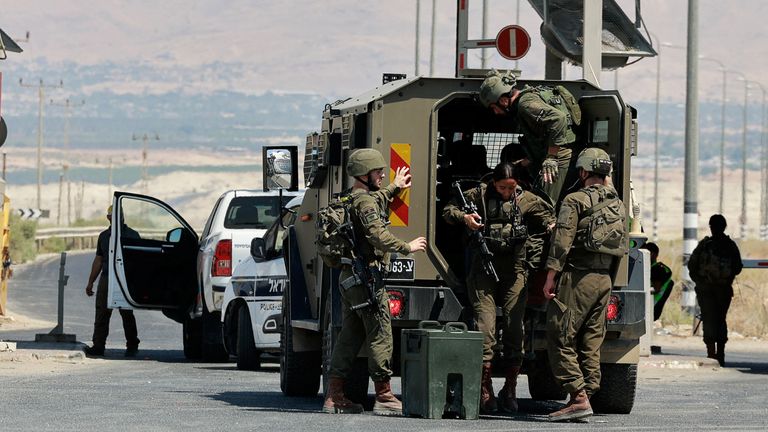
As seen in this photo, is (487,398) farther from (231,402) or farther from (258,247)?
(258,247)

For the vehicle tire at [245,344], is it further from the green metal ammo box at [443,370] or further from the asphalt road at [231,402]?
the green metal ammo box at [443,370]

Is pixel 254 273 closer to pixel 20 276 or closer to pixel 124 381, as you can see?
pixel 124 381

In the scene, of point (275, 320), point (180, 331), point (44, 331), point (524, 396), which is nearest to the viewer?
point (524, 396)

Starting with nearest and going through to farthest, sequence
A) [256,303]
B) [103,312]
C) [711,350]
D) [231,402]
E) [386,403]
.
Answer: [386,403] < [231,402] < [256,303] < [103,312] < [711,350]

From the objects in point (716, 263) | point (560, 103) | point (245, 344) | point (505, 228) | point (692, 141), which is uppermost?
point (692, 141)

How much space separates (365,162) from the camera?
1231 centimetres

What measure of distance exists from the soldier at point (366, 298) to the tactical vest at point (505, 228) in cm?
60

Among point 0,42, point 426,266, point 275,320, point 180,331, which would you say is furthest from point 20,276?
point 426,266

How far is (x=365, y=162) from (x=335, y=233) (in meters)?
0.62

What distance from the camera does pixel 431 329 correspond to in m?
12.4

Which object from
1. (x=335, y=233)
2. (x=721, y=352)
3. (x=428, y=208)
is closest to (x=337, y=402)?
(x=335, y=233)

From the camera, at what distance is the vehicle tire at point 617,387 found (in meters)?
13.3

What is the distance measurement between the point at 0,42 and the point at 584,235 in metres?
9.67

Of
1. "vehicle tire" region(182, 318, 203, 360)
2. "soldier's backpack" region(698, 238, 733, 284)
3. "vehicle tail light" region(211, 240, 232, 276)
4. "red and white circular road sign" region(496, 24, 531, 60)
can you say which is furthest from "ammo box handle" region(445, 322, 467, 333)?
"red and white circular road sign" region(496, 24, 531, 60)
